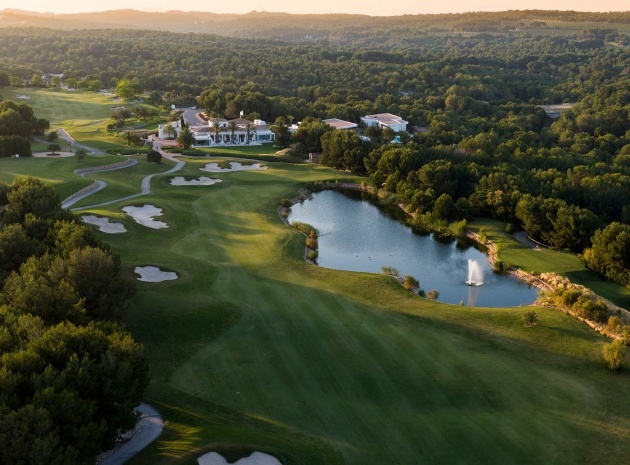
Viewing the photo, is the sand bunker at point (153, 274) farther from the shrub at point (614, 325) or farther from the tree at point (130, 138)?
the tree at point (130, 138)

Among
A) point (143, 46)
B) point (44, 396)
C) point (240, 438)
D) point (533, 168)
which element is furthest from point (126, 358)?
point (143, 46)

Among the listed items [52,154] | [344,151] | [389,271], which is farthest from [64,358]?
[344,151]

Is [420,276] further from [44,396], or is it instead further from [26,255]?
[44,396]

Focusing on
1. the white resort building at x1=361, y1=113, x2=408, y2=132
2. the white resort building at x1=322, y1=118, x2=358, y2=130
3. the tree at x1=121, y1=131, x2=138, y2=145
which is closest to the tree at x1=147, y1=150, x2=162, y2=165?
the tree at x1=121, y1=131, x2=138, y2=145

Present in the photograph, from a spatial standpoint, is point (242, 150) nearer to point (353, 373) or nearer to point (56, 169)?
point (56, 169)

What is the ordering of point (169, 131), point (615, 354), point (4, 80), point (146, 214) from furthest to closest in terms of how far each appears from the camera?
point (4, 80) → point (169, 131) → point (146, 214) → point (615, 354)

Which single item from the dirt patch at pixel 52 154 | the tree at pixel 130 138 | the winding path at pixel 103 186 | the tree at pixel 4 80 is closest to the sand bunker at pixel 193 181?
the winding path at pixel 103 186
